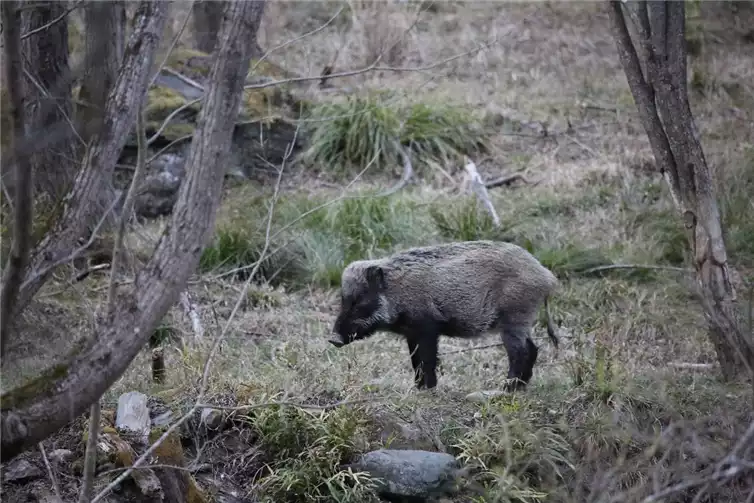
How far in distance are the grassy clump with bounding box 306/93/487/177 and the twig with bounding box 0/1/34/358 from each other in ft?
27.0

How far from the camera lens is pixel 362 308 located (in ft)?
20.3

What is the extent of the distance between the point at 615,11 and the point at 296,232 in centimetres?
421

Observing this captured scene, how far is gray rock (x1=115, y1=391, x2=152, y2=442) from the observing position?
5.16 metres

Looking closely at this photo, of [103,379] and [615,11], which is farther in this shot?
[615,11]

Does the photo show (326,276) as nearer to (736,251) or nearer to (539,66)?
(736,251)

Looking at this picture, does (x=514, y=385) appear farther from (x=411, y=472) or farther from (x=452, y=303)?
(x=411, y=472)

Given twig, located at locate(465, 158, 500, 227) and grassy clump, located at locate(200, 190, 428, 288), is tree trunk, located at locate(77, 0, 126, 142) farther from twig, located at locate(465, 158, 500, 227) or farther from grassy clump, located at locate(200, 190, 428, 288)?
twig, located at locate(465, 158, 500, 227)

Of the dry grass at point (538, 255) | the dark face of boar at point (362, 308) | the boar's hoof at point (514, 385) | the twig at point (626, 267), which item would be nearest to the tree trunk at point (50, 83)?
the dry grass at point (538, 255)

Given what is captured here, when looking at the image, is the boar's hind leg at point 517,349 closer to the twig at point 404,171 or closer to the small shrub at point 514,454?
the small shrub at point 514,454

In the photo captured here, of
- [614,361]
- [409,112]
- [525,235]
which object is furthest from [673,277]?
[409,112]

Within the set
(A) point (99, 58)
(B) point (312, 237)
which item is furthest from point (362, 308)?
(B) point (312, 237)

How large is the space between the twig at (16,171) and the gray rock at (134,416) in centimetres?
188

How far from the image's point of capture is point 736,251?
9.53 meters

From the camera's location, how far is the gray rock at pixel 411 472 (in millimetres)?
5168
